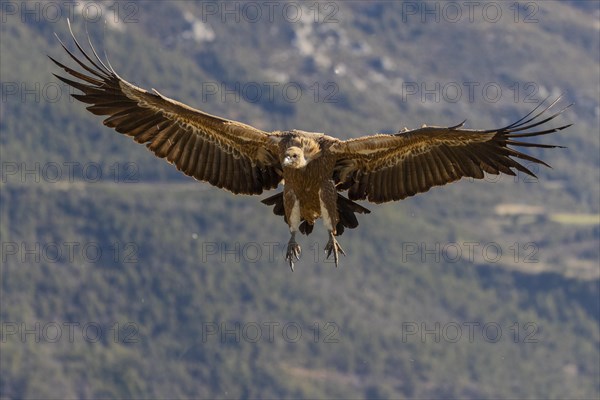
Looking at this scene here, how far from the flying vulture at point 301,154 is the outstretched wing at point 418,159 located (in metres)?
0.01

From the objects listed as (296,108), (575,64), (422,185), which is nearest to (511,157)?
(422,185)

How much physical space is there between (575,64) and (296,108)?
41.5m

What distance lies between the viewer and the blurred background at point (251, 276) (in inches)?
5118

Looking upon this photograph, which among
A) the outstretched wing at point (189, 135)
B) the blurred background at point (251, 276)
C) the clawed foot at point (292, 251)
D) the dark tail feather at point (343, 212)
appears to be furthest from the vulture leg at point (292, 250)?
the blurred background at point (251, 276)

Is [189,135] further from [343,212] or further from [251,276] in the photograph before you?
[251,276]

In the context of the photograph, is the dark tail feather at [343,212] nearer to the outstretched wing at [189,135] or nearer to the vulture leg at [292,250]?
the vulture leg at [292,250]

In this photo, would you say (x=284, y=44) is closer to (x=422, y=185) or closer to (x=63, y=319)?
(x=63, y=319)

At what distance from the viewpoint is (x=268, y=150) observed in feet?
68.1

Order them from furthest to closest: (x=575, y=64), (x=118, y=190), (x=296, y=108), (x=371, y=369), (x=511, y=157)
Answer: (x=575, y=64) → (x=296, y=108) → (x=118, y=190) → (x=371, y=369) → (x=511, y=157)

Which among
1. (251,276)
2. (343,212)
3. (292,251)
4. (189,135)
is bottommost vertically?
(251,276)

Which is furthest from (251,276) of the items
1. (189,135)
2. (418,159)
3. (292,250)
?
(292,250)

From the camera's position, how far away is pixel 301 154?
1969 centimetres

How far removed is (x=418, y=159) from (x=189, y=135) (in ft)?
10.1

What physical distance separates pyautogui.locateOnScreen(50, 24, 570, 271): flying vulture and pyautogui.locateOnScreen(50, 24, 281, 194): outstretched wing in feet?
0.04
